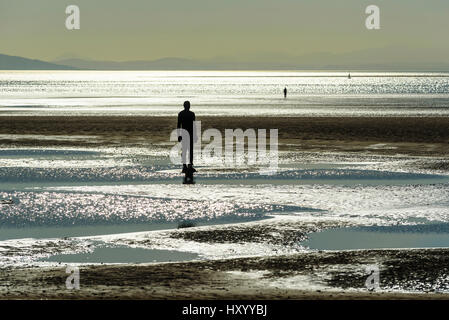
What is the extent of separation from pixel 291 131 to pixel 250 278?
32.5 meters

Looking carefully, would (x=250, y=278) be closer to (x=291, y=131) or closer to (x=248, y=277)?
(x=248, y=277)

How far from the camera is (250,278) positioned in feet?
33.1

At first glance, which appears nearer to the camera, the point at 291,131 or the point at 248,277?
the point at 248,277

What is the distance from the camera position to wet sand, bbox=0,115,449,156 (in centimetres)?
3384

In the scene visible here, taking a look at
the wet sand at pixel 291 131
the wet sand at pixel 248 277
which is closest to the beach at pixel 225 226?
the wet sand at pixel 248 277

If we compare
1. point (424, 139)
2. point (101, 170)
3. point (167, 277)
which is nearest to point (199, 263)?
point (167, 277)

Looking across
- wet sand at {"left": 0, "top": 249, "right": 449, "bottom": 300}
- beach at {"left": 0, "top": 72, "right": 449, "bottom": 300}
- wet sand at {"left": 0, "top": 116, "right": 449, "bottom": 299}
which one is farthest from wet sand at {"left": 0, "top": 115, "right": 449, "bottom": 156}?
wet sand at {"left": 0, "top": 249, "right": 449, "bottom": 300}

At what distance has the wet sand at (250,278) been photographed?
9.04m

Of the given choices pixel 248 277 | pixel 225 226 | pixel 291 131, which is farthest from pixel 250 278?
pixel 291 131

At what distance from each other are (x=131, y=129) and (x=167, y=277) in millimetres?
35075

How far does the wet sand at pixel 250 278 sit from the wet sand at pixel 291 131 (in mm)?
18987

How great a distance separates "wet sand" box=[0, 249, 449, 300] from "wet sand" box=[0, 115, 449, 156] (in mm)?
18987

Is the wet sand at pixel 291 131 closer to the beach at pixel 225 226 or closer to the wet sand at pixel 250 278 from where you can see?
the beach at pixel 225 226

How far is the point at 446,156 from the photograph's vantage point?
28.3 metres
